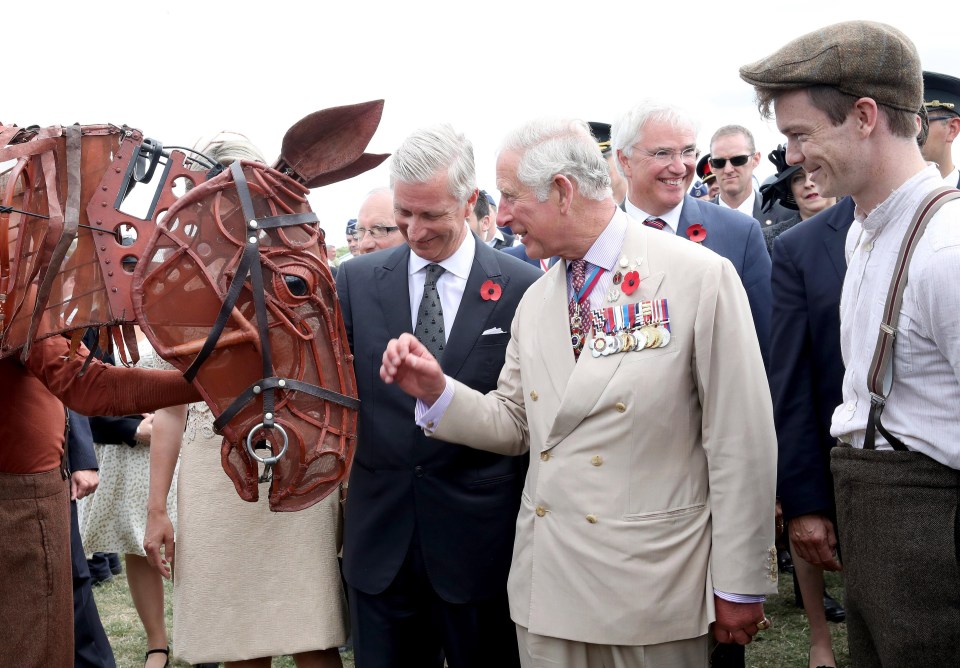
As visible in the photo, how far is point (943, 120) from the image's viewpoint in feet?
12.4

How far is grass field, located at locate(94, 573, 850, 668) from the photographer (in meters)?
4.89

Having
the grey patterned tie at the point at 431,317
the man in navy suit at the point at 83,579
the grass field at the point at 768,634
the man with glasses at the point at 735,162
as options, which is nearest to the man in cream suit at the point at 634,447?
the grey patterned tie at the point at 431,317

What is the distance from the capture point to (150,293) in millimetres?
2506

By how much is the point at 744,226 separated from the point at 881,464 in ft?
6.62

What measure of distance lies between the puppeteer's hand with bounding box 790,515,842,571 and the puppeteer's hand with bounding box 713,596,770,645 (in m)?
0.63

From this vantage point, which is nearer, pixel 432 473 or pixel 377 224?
pixel 432 473

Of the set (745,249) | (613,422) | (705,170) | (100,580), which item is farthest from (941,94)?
(100,580)

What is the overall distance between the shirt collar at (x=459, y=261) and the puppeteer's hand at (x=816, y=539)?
4.58 feet

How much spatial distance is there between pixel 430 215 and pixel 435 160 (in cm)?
19

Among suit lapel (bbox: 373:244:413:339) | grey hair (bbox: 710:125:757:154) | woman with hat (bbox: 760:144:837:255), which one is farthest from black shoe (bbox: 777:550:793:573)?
suit lapel (bbox: 373:244:413:339)

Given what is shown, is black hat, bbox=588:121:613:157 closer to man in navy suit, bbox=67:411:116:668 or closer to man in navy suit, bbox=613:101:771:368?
man in navy suit, bbox=613:101:771:368

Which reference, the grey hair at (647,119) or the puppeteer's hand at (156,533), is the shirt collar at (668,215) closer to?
the grey hair at (647,119)

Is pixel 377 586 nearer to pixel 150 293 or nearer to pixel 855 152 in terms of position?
pixel 150 293

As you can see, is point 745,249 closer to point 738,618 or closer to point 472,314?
point 472,314
